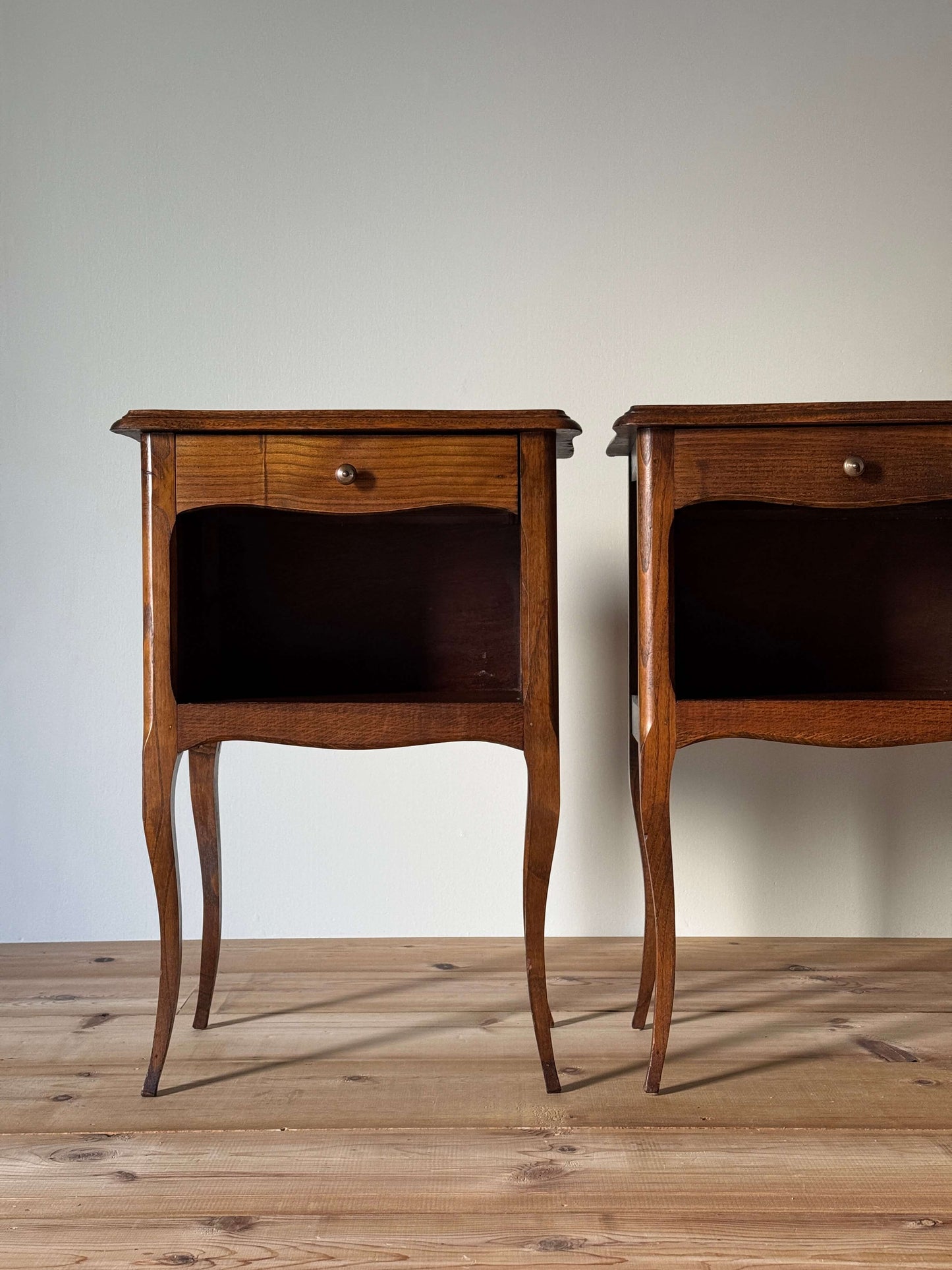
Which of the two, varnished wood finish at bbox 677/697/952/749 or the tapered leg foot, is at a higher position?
varnished wood finish at bbox 677/697/952/749

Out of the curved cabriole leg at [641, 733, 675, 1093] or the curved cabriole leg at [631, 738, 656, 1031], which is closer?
the curved cabriole leg at [641, 733, 675, 1093]

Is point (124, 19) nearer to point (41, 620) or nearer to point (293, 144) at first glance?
point (293, 144)

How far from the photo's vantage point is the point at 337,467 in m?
1.35

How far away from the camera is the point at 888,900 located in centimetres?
201

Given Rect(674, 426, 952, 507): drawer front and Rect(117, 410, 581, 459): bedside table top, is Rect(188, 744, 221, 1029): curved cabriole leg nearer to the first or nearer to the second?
Rect(117, 410, 581, 459): bedside table top

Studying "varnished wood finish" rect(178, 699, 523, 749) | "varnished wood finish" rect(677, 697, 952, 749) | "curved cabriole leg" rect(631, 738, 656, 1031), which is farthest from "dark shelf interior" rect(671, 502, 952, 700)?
"varnished wood finish" rect(178, 699, 523, 749)

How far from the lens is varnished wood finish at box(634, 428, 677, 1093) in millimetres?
1325

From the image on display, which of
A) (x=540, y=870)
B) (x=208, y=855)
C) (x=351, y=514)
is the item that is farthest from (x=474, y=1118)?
(x=351, y=514)

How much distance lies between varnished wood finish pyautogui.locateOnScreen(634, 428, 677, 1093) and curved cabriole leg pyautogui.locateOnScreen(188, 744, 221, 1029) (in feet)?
2.27

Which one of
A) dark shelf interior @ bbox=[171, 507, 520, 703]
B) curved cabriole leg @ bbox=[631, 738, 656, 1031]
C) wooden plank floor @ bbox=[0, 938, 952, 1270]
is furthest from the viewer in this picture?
dark shelf interior @ bbox=[171, 507, 520, 703]

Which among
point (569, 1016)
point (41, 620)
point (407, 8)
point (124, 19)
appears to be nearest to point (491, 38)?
point (407, 8)

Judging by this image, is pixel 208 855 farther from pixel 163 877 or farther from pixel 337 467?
pixel 337 467

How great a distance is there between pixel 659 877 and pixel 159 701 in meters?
0.67

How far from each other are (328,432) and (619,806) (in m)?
1.00
